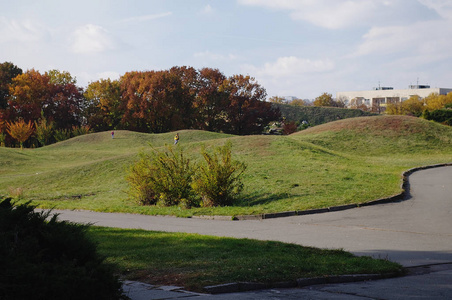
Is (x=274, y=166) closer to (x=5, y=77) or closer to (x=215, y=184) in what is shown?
(x=215, y=184)

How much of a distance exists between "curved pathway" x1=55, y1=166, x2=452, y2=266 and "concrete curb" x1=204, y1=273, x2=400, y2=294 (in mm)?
1544

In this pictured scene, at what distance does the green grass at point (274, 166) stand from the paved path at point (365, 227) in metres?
1.40

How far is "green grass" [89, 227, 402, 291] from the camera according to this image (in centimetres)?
711

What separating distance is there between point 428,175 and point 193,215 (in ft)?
46.6

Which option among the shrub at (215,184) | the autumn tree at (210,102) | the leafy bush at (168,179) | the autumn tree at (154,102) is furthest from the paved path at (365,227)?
the autumn tree at (210,102)

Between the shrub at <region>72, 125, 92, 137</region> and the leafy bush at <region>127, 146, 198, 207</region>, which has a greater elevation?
the shrub at <region>72, 125, 92, 137</region>

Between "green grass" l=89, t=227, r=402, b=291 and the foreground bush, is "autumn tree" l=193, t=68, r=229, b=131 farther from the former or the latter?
"green grass" l=89, t=227, r=402, b=291

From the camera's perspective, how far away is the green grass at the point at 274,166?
1925 centimetres

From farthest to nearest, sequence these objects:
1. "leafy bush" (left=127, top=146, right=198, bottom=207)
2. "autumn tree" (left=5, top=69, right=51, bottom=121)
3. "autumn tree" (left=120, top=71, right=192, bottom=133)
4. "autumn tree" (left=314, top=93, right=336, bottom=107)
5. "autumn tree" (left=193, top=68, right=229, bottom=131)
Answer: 1. "autumn tree" (left=314, top=93, right=336, bottom=107)
2. "autumn tree" (left=193, top=68, right=229, bottom=131)
3. "autumn tree" (left=120, top=71, right=192, bottom=133)
4. "autumn tree" (left=5, top=69, right=51, bottom=121)
5. "leafy bush" (left=127, top=146, right=198, bottom=207)

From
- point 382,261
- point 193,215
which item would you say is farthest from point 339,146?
point 382,261

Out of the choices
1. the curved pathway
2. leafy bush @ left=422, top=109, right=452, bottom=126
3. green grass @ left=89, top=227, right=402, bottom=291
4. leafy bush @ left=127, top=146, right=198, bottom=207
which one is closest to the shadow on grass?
leafy bush @ left=127, top=146, right=198, bottom=207

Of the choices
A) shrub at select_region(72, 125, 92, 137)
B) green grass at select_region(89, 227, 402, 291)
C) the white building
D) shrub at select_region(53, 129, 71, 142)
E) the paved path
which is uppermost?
the white building

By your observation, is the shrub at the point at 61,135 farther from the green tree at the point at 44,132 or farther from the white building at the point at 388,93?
the white building at the point at 388,93

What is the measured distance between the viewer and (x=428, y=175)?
2531 centimetres
